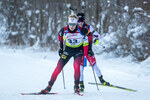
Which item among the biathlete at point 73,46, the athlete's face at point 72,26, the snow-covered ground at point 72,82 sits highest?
the athlete's face at point 72,26

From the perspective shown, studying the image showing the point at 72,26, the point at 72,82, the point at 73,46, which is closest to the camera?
the point at 72,26

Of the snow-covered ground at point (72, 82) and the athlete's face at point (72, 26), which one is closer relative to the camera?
the snow-covered ground at point (72, 82)

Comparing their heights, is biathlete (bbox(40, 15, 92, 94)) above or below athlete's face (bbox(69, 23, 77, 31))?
below

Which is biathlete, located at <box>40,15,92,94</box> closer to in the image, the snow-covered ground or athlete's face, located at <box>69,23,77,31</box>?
athlete's face, located at <box>69,23,77,31</box>

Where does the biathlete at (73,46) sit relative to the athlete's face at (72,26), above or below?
below

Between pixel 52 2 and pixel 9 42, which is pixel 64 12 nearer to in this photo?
pixel 52 2

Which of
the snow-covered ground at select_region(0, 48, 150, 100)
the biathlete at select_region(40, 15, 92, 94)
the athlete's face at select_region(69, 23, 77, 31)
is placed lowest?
the snow-covered ground at select_region(0, 48, 150, 100)

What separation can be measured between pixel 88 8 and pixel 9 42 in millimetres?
13476

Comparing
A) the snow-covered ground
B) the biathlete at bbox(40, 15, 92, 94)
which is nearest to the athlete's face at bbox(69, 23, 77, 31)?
the biathlete at bbox(40, 15, 92, 94)

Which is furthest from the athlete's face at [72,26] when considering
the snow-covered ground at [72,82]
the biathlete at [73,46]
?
the snow-covered ground at [72,82]

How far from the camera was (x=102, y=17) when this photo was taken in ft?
52.6

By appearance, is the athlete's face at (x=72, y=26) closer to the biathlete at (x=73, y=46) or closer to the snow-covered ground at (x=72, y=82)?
the biathlete at (x=73, y=46)

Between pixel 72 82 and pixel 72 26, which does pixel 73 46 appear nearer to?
pixel 72 26

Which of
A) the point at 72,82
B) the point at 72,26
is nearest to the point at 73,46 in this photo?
the point at 72,26
